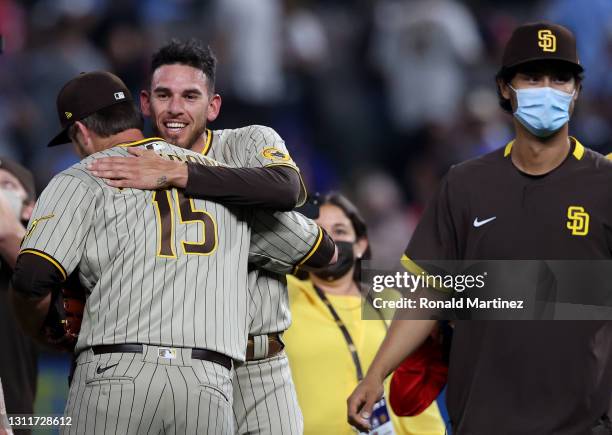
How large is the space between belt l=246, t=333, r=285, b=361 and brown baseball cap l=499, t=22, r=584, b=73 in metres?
1.53

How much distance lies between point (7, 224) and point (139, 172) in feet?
4.27

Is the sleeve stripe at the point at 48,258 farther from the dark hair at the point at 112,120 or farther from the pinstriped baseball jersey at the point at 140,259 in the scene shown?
the dark hair at the point at 112,120

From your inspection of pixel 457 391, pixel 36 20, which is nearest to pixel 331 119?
pixel 36 20

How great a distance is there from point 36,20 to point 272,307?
800 centimetres

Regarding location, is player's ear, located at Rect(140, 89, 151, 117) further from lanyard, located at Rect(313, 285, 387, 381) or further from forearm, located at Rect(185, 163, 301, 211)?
lanyard, located at Rect(313, 285, 387, 381)

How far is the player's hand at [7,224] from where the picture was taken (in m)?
5.56

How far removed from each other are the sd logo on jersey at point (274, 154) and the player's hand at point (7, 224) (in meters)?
1.36

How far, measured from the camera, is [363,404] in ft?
14.3

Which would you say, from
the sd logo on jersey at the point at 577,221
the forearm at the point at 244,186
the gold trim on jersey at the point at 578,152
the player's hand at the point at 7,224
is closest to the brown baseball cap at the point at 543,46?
the gold trim on jersey at the point at 578,152

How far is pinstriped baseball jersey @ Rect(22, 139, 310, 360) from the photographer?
4398 millimetres

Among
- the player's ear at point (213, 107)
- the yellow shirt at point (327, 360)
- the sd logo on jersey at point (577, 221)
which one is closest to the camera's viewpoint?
the sd logo on jersey at point (577, 221)

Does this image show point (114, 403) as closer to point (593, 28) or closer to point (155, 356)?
point (155, 356)

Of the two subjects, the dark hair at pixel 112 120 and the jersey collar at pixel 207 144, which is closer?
the dark hair at pixel 112 120

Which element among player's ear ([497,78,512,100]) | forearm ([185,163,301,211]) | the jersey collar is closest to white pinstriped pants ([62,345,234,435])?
forearm ([185,163,301,211])
